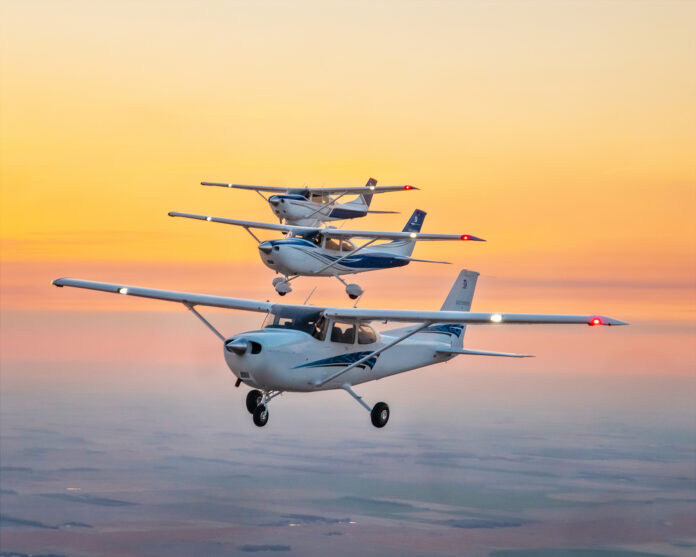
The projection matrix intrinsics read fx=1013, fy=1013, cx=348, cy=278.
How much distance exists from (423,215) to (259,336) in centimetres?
2931

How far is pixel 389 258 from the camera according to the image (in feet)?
156

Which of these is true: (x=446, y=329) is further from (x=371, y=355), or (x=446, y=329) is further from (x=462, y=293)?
(x=371, y=355)

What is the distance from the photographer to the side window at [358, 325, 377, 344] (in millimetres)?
27653

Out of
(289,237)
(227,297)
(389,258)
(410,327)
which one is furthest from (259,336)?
(389,258)

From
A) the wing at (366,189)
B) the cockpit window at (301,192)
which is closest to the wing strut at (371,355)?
the wing at (366,189)

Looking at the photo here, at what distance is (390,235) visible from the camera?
133 ft

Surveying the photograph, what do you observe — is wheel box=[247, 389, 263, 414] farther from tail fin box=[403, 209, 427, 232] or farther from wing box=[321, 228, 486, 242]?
tail fin box=[403, 209, 427, 232]

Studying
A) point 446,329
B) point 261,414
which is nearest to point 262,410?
point 261,414

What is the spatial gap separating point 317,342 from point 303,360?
0.82m

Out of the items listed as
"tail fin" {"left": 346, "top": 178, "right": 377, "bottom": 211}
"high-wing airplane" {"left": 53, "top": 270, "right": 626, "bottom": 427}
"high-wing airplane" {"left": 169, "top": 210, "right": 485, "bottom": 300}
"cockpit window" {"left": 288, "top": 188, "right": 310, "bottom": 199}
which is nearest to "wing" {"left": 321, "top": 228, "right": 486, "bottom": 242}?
"high-wing airplane" {"left": 169, "top": 210, "right": 485, "bottom": 300}

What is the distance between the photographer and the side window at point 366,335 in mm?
27653

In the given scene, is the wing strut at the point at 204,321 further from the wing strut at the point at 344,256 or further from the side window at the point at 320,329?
the wing strut at the point at 344,256

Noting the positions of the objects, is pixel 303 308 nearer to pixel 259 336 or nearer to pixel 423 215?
pixel 259 336

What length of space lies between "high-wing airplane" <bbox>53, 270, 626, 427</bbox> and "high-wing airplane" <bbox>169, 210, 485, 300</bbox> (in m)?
10.3
